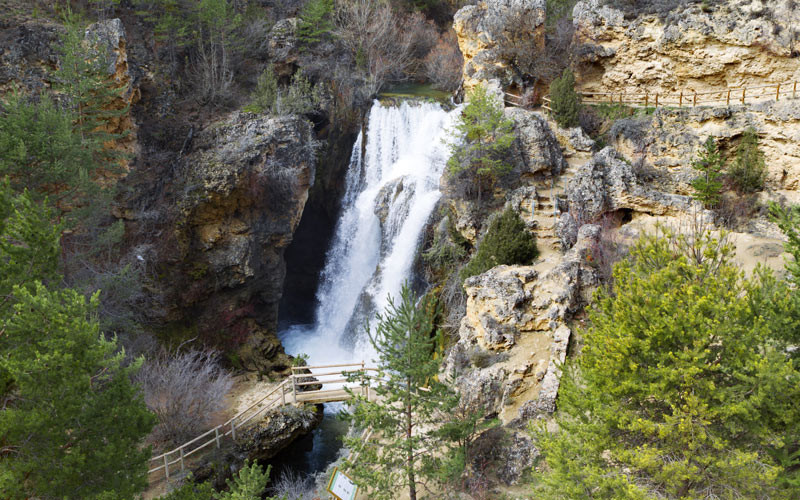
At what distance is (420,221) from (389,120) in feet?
22.9

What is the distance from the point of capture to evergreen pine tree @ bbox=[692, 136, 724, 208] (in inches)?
773

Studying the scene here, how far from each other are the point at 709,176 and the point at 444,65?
17.9 m

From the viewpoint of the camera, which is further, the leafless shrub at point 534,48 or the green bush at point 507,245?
the leafless shrub at point 534,48

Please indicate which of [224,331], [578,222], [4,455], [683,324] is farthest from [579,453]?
[224,331]

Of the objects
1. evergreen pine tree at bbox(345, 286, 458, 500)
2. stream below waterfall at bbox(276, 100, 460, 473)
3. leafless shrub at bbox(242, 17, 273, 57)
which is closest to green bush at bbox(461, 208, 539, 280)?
stream below waterfall at bbox(276, 100, 460, 473)

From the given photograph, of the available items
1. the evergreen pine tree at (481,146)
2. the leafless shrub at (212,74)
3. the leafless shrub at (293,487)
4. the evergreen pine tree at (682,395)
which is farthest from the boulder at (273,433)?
the leafless shrub at (212,74)

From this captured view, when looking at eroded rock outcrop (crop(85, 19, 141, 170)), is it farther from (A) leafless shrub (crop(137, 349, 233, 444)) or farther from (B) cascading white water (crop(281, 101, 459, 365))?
(B) cascading white water (crop(281, 101, 459, 365))

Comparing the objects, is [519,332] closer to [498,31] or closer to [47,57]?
[498,31]

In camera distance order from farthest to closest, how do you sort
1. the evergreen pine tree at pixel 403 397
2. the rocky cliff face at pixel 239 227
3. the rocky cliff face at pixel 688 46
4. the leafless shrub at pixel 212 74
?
the leafless shrub at pixel 212 74, the rocky cliff face at pixel 239 227, the rocky cliff face at pixel 688 46, the evergreen pine tree at pixel 403 397

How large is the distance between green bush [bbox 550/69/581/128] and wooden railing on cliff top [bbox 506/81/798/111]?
0.91 m

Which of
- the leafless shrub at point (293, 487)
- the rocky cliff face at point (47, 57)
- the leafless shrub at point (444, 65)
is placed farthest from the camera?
the leafless shrub at point (444, 65)

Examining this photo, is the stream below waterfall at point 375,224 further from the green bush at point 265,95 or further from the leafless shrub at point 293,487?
the green bush at point 265,95

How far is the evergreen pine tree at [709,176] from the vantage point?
19.6m

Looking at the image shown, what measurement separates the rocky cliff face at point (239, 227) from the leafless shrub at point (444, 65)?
11.4 metres
